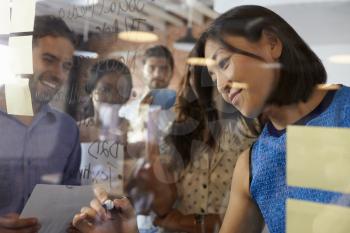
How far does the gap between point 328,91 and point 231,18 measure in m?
0.25

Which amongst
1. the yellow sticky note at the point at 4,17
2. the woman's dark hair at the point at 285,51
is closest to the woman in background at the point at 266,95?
the woman's dark hair at the point at 285,51

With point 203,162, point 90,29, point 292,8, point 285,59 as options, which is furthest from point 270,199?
point 90,29

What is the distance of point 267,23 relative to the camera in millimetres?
956

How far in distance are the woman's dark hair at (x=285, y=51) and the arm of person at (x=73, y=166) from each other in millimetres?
512

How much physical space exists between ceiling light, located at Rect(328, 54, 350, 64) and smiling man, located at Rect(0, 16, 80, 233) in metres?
0.70

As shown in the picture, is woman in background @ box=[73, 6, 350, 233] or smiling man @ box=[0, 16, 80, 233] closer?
woman in background @ box=[73, 6, 350, 233]

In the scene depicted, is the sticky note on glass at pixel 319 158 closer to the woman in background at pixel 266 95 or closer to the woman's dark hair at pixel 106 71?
the woman in background at pixel 266 95

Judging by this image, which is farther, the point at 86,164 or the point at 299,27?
the point at 86,164

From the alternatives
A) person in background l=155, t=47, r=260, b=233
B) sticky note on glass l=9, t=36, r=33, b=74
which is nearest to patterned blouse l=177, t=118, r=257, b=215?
person in background l=155, t=47, r=260, b=233

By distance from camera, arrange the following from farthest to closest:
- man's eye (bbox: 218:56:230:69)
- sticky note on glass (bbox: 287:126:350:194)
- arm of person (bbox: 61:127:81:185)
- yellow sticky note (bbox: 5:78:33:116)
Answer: yellow sticky note (bbox: 5:78:33:116) < arm of person (bbox: 61:127:81:185) < man's eye (bbox: 218:56:230:69) < sticky note on glass (bbox: 287:126:350:194)

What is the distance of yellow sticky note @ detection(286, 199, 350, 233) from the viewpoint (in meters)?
0.88

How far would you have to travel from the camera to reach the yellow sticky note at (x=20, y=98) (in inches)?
54.4

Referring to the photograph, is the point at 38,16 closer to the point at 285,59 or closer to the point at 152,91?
the point at 152,91

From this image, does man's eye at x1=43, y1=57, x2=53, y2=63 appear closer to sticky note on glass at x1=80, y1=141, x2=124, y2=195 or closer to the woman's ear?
sticky note on glass at x1=80, y1=141, x2=124, y2=195
